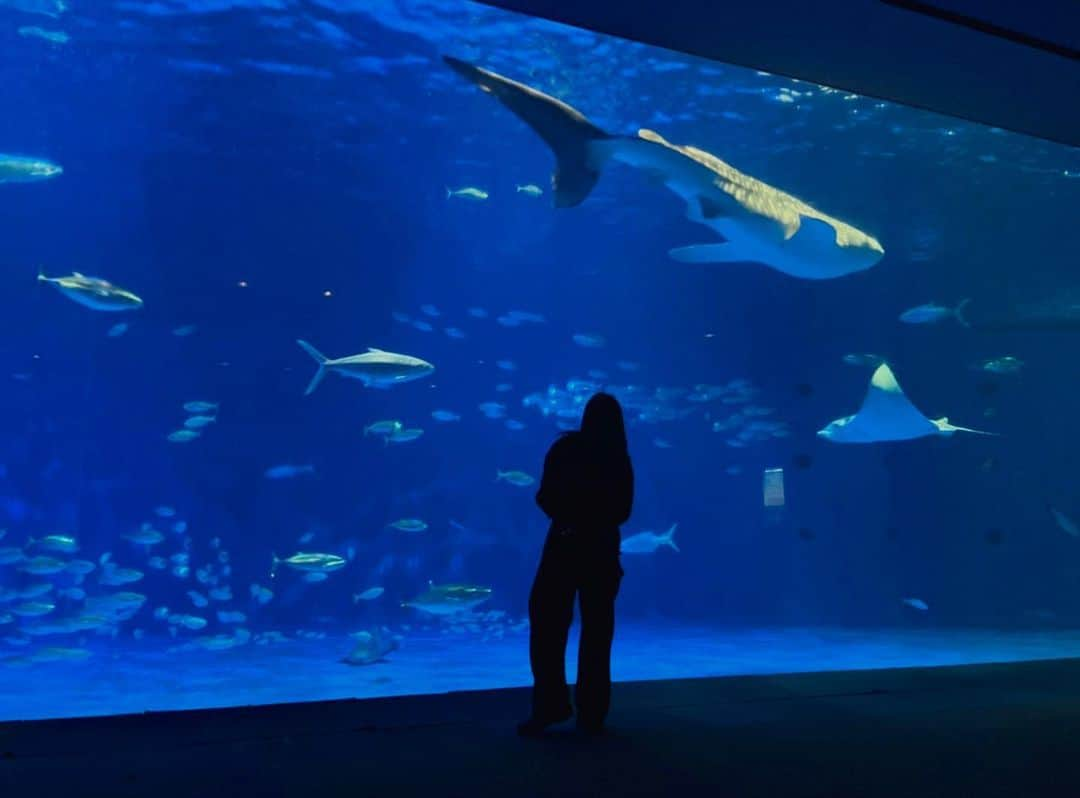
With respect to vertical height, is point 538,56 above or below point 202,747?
above

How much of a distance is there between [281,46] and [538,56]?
17.2 ft

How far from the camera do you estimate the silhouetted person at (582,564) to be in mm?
3414

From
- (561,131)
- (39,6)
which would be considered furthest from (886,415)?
(39,6)

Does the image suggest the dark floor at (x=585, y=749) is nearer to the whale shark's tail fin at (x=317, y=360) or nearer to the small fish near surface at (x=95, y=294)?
the small fish near surface at (x=95, y=294)

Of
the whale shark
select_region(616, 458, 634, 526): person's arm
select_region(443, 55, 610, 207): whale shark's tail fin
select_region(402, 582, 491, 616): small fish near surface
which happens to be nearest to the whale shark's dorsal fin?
the whale shark

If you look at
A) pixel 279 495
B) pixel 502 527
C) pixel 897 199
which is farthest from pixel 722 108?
pixel 279 495

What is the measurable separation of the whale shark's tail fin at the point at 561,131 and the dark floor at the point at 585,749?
2689 millimetres

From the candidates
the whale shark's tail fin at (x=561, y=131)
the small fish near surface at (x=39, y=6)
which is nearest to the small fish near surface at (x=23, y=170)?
the small fish near surface at (x=39, y=6)

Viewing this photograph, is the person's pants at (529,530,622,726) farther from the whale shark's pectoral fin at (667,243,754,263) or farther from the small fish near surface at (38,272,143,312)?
the small fish near surface at (38,272,143,312)

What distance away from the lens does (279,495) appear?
24156mm

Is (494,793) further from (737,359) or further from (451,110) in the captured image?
(737,359)

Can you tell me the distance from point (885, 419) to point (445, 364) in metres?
25.0

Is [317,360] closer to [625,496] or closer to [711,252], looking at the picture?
[711,252]

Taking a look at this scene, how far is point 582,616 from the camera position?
11.3 ft
